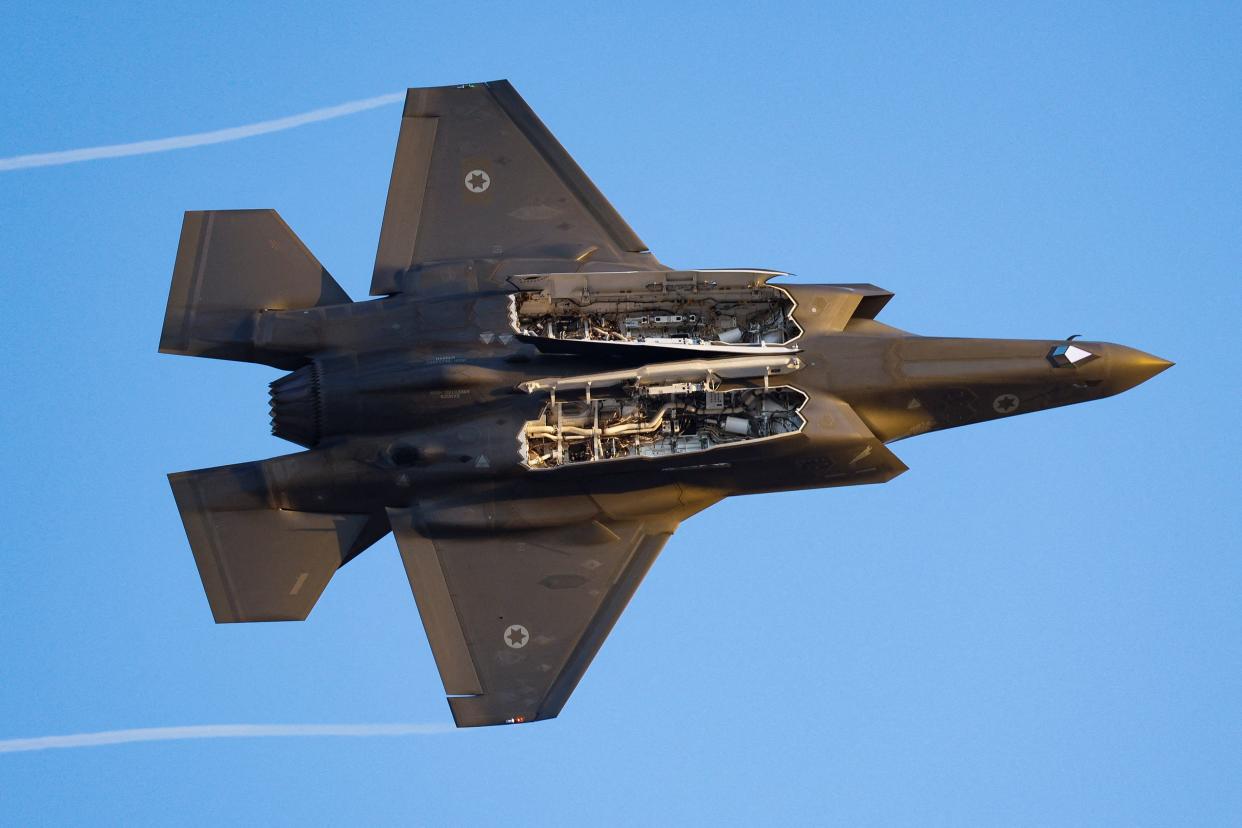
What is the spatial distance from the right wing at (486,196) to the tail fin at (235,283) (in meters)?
1.27

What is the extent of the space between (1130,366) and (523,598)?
9.91 meters

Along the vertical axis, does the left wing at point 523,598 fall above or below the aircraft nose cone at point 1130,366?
below

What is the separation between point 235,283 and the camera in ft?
73.9

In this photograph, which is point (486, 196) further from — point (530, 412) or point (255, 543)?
point (255, 543)

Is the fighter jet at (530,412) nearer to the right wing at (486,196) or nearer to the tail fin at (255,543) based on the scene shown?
the tail fin at (255,543)

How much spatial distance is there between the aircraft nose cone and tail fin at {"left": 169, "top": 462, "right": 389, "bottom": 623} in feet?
37.3

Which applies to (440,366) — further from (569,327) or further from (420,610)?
(420,610)

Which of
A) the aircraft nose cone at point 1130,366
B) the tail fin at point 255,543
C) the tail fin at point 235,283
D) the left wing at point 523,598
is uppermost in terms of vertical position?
the tail fin at point 235,283

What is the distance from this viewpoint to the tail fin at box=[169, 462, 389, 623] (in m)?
21.9

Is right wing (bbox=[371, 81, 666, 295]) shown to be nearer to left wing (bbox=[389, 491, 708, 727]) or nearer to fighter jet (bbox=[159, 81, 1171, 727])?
fighter jet (bbox=[159, 81, 1171, 727])

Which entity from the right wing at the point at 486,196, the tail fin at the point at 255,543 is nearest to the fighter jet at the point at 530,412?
the tail fin at the point at 255,543

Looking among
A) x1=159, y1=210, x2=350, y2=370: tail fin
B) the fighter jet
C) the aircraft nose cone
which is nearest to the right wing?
the fighter jet

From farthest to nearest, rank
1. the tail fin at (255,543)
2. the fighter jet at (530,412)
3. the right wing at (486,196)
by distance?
the right wing at (486,196)
the tail fin at (255,543)
the fighter jet at (530,412)

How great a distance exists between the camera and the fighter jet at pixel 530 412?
21312mm
